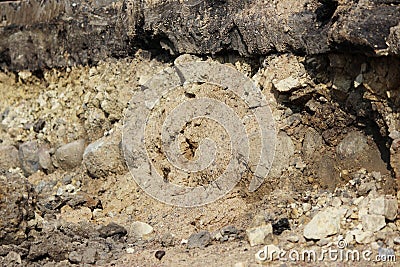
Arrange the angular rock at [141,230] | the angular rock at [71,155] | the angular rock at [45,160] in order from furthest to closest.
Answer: the angular rock at [45,160], the angular rock at [71,155], the angular rock at [141,230]

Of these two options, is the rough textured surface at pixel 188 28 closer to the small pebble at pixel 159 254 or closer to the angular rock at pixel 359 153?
the angular rock at pixel 359 153

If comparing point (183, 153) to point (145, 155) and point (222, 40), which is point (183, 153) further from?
point (222, 40)

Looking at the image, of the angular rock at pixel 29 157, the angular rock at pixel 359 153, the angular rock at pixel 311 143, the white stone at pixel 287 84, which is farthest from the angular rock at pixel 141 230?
the angular rock at pixel 29 157

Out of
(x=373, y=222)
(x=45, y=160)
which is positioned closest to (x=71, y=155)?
(x=45, y=160)

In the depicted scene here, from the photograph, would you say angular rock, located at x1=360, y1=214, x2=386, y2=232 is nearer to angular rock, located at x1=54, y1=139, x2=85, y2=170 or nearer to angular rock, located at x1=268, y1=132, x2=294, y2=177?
angular rock, located at x1=268, y1=132, x2=294, y2=177

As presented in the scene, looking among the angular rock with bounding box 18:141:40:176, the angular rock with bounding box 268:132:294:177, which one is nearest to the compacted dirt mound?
the angular rock with bounding box 268:132:294:177

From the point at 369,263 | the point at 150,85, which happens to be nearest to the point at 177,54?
the point at 150,85
